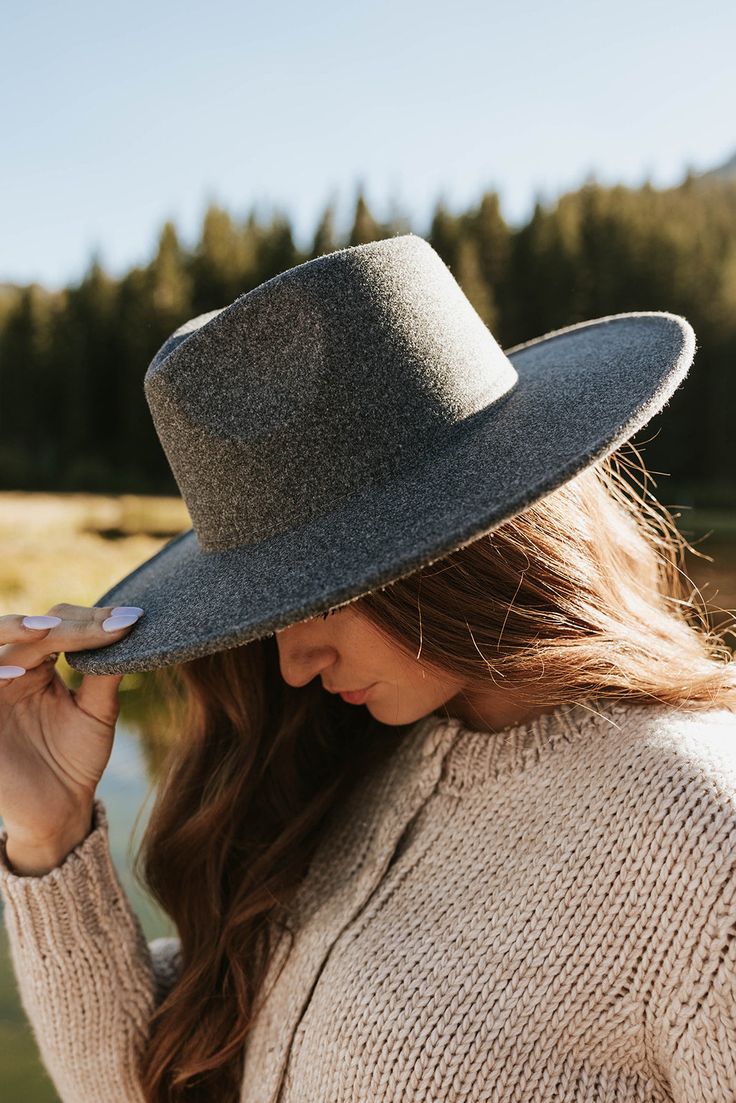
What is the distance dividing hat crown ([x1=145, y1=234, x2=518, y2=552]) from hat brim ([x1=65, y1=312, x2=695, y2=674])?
28 mm

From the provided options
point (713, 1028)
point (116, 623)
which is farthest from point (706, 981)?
point (116, 623)

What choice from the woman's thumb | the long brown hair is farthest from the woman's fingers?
the long brown hair

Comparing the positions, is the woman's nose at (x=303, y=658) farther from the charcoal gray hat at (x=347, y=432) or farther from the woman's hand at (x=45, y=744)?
the woman's hand at (x=45, y=744)

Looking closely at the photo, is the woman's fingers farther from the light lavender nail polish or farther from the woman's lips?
the woman's lips

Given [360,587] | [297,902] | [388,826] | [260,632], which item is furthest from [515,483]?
[297,902]

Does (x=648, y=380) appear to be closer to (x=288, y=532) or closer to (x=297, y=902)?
(x=288, y=532)

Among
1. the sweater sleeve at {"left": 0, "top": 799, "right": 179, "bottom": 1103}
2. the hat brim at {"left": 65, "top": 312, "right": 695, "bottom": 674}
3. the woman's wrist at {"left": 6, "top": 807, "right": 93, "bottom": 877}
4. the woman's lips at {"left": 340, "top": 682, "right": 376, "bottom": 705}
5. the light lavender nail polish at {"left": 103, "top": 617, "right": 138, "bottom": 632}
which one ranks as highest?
the hat brim at {"left": 65, "top": 312, "right": 695, "bottom": 674}

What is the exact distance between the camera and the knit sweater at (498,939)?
0.86 metres

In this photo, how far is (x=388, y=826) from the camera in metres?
1.28

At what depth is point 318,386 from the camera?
0.89m

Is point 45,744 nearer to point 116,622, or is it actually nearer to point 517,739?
point 116,622

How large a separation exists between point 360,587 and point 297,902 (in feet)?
2.47

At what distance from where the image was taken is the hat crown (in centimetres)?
90

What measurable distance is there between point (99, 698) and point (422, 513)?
2.37ft
